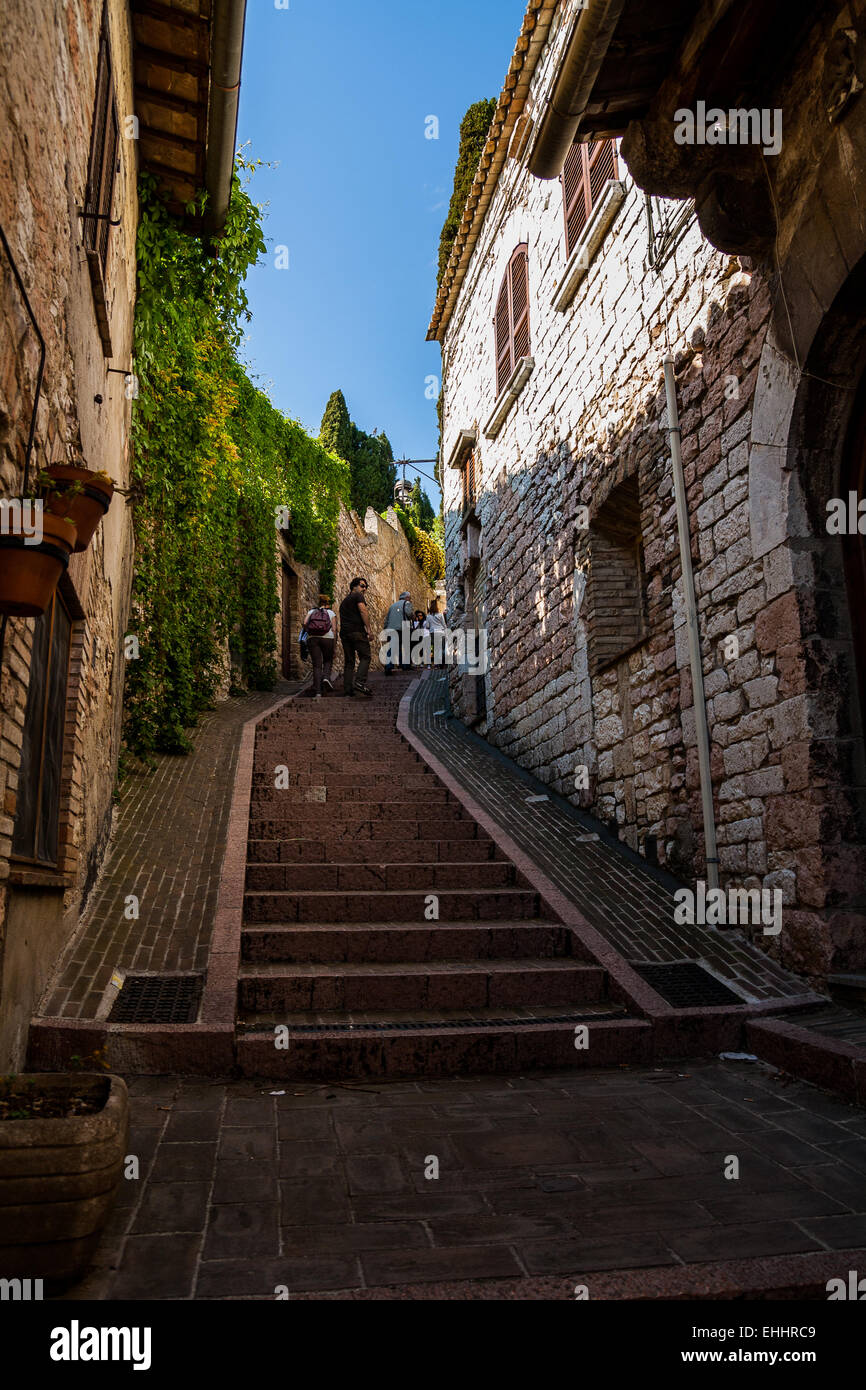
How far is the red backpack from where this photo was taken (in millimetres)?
13539

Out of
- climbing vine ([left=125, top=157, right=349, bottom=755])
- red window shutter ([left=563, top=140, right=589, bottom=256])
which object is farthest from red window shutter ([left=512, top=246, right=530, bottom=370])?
climbing vine ([left=125, top=157, right=349, bottom=755])

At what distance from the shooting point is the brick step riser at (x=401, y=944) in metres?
4.87

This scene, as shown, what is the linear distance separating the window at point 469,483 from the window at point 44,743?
28.3 feet

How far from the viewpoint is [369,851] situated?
613 centimetres

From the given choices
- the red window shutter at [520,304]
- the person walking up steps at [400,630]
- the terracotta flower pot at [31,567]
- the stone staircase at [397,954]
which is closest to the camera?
the terracotta flower pot at [31,567]

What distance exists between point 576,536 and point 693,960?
426cm

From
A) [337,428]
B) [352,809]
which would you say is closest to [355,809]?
[352,809]

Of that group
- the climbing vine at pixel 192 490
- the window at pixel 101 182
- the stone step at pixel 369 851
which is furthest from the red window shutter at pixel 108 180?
the stone step at pixel 369 851

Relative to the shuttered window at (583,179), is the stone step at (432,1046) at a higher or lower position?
lower

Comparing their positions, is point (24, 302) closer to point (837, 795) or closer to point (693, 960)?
point (837, 795)

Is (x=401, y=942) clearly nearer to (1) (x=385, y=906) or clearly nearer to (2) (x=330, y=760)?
(1) (x=385, y=906)

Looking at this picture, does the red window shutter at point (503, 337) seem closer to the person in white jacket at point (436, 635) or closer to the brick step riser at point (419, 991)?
the person in white jacket at point (436, 635)

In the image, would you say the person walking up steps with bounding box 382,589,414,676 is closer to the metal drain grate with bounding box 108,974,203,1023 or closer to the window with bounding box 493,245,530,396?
the window with bounding box 493,245,530,396

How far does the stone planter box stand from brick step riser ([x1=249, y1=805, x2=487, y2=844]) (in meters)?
4.21
